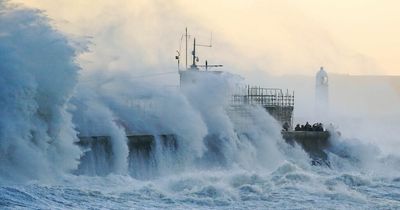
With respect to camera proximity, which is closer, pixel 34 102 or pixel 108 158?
pixel 34 102

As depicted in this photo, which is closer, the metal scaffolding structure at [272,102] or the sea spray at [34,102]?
the sea spray at [34,102]

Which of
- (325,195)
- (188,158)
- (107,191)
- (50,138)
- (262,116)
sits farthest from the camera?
(262,116)

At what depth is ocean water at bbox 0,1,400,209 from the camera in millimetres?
20172

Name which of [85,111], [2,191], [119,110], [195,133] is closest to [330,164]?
[195,133]

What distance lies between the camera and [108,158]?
25891mm

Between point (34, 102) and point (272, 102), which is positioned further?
point (272, 102)

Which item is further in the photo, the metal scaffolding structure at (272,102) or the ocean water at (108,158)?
the metal scaffolding structure at (272,102)

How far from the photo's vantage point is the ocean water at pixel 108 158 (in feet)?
66.2

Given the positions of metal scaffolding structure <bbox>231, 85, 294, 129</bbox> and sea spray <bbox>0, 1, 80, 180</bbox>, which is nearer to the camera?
sea spray <bbox>0, 1, 80, 180</bbox>

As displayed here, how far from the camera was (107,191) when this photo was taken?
20.5m

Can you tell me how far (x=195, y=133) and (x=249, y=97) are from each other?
400 inches

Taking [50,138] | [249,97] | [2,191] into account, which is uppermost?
[249,97]

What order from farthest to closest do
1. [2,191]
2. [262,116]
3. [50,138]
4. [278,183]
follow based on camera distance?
[262,116] < [278,183] < [50,138] < [2,191]

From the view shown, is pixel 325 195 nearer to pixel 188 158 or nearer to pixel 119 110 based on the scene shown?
pixel 188 158
